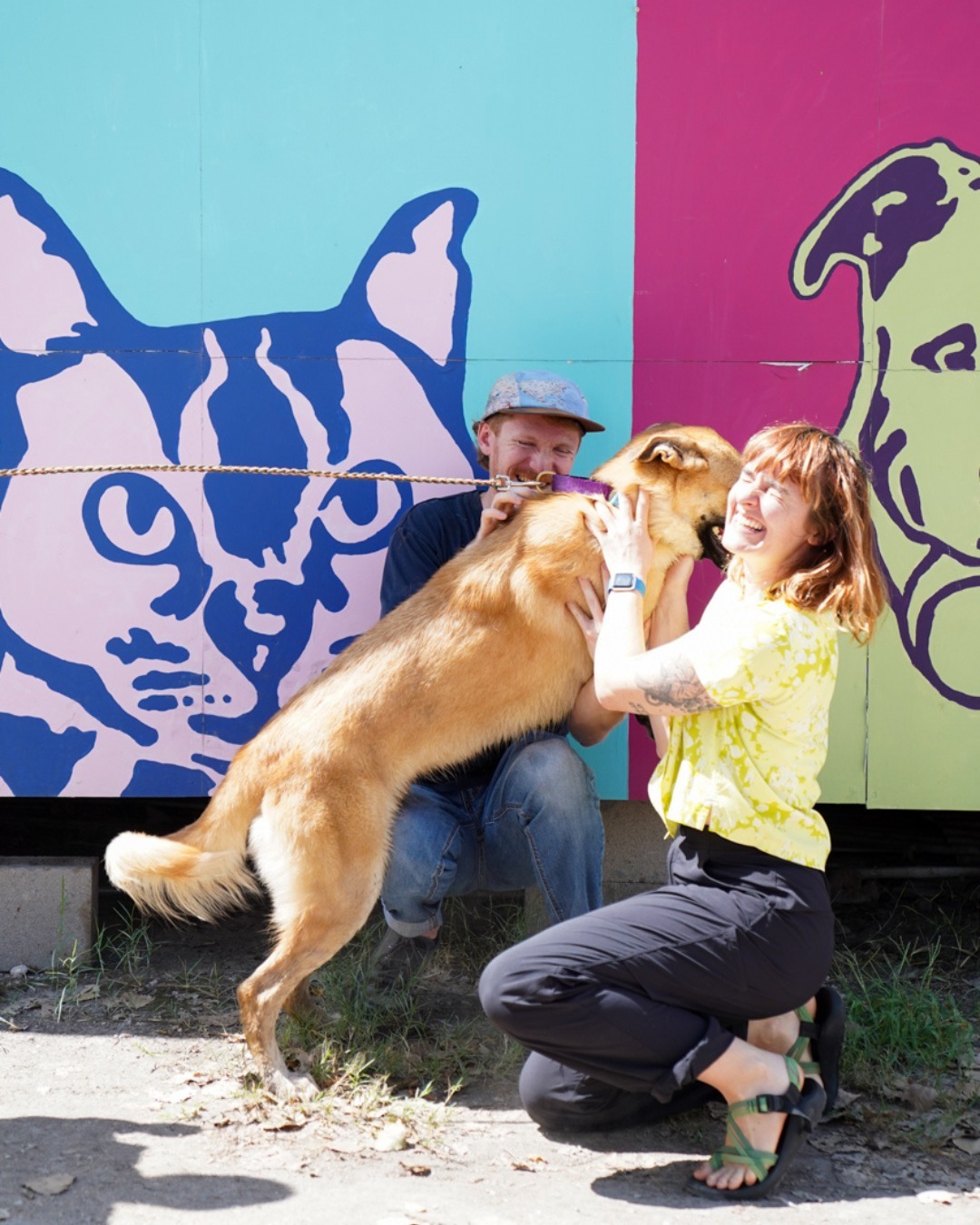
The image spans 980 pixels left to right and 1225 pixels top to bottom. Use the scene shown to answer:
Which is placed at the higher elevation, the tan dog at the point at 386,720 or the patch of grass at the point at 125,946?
the tan dog at the point at 386,720

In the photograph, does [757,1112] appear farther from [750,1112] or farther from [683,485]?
[683,485]

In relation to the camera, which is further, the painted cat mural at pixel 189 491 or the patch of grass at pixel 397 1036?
the painted cat mural at pixel 189 491

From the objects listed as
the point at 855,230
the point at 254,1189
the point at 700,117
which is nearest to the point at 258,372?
the point at 700,117

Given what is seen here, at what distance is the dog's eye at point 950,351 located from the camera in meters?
3.72

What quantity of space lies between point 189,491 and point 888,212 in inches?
97.9

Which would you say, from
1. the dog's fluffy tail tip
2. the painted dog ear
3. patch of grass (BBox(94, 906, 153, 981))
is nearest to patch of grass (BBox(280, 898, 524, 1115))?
the dog's fluffy tail tip

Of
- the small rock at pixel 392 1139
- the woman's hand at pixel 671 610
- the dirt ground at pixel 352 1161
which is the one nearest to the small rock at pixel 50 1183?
the dirt ground at pixel 352 1161

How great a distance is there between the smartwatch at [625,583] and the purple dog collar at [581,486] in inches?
16.6

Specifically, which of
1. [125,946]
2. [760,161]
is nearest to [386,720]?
[125,946]

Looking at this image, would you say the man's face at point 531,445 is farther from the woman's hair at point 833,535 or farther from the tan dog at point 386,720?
the woman's hair at point 833,535

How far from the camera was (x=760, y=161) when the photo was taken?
3.73 meters

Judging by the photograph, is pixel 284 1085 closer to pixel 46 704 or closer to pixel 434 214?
pixel 46 704

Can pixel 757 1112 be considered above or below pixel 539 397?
below

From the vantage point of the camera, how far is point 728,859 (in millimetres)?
2545
